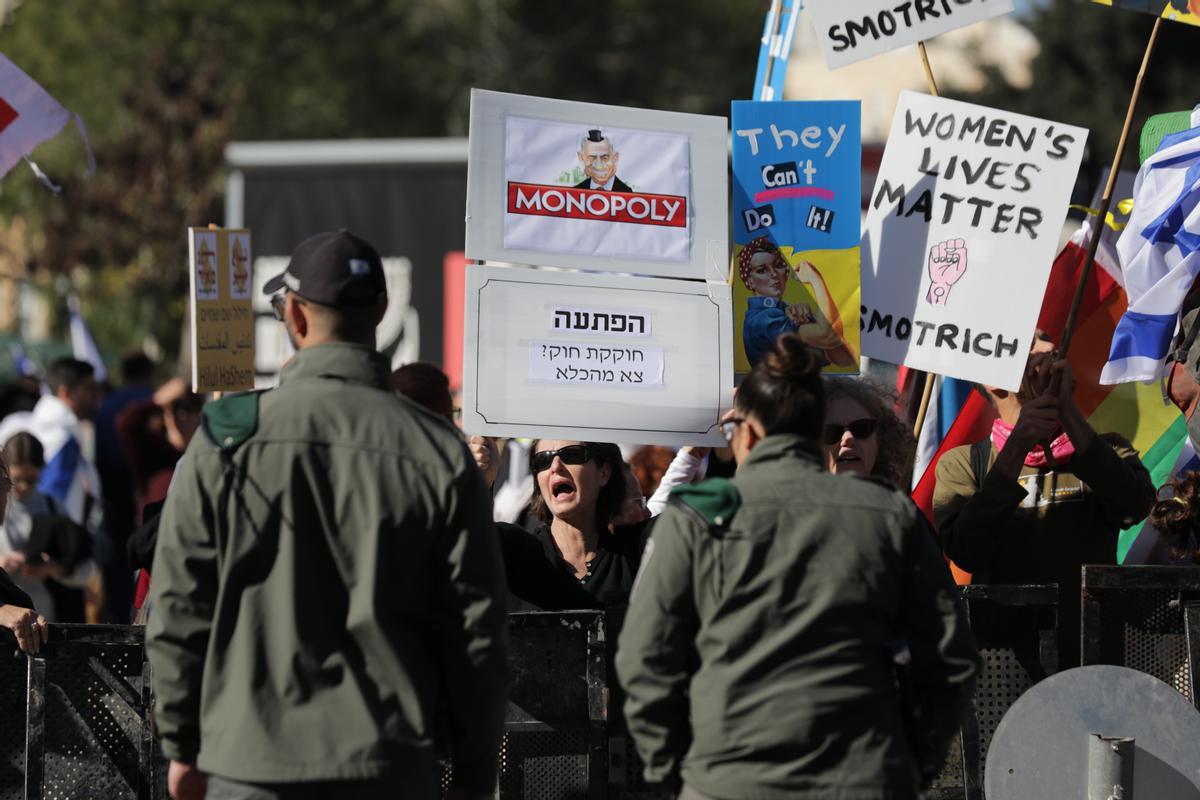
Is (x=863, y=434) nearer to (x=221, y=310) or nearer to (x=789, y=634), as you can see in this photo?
(x=789, y=634)

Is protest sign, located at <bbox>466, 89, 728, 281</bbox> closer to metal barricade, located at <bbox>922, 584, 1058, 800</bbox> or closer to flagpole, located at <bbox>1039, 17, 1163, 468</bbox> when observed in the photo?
flagpole, located at <bbox>1039, 17, 1163, 468</bbox>

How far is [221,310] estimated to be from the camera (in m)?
6.00

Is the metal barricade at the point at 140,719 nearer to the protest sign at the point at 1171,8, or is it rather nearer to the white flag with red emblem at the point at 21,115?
the white flag with red emblem at the point at 21,115

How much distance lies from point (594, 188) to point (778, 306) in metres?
0.74

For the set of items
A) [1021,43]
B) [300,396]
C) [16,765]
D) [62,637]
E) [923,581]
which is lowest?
[16,765]

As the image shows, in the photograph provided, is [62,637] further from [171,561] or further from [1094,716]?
[1094,716]

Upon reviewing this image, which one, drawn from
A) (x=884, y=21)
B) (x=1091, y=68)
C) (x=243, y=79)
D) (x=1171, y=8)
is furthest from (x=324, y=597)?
(x=243, y=79)

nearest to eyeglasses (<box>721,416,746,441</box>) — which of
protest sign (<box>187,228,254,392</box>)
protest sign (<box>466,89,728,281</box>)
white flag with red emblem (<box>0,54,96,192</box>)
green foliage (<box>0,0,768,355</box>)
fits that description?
protest sign (<box>466,89,728,281</box>)

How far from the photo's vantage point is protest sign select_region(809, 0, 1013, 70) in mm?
5789

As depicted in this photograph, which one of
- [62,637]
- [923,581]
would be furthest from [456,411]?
[923,581]

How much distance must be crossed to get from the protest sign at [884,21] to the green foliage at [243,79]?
19.6 meters

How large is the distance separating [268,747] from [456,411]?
334 cm

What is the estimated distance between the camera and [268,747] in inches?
129

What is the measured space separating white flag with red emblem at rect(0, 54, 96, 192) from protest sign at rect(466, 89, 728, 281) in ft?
6.06
